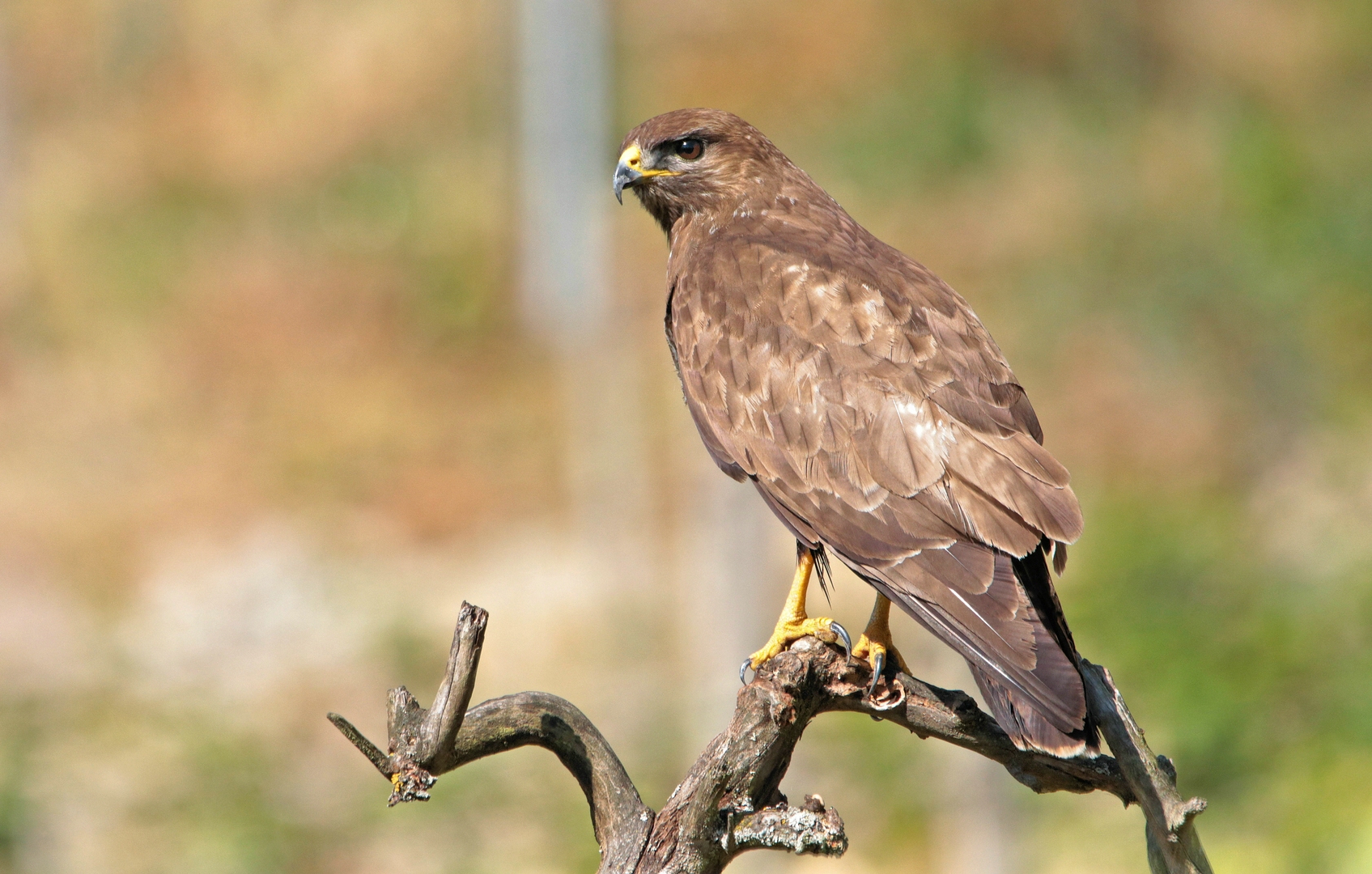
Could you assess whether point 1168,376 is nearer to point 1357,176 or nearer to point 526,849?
point 1357,176

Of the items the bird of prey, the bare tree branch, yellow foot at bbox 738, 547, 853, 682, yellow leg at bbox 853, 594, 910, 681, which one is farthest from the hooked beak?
the bare tree branch

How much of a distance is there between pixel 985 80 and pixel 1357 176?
24.2 feet

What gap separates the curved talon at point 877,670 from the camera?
3.15 metres

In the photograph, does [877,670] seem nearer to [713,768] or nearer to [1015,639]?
[1015,639]

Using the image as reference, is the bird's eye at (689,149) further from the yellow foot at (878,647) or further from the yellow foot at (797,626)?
the yellow foot at (878,647)

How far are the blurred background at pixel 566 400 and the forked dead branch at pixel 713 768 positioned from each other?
2.77 meters

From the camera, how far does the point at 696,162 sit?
185 inches

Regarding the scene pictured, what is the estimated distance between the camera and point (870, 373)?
3674mm

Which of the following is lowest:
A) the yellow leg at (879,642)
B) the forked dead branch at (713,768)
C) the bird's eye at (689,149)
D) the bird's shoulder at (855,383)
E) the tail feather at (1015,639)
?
the forked dead branch at (713,768)

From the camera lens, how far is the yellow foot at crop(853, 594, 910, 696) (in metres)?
3.24

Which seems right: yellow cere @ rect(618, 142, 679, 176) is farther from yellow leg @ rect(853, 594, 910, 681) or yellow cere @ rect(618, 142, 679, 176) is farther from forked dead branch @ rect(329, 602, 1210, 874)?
forked dead branch @ rect(329, 602, 1210, 874)

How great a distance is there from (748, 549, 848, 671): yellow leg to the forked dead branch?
396mm

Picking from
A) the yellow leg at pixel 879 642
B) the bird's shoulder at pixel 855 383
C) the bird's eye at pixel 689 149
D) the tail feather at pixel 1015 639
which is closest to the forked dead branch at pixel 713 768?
the tail feather at pixel 1015 639

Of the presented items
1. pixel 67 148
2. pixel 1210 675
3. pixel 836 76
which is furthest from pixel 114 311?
pixel 1210 675
